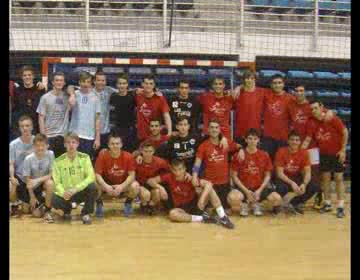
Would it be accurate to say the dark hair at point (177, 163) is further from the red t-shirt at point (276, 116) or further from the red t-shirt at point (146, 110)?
the red t-shirt at point (276, 116)

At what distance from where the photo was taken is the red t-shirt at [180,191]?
412 centimetres

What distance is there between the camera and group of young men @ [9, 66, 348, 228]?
4.08m

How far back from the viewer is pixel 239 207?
4.20 metres

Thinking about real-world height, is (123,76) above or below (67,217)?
above

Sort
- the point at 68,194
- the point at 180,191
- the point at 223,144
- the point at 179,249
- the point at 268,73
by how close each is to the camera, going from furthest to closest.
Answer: the point at 268,73
the point at 223,144
the point at 180,191
the point at 68,194
the point at 179,249

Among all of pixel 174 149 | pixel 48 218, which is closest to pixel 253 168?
pixel 174 149

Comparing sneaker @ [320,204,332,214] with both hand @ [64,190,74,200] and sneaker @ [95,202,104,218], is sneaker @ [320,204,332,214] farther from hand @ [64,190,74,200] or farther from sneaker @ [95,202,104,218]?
hand @ [64,190,74,200]

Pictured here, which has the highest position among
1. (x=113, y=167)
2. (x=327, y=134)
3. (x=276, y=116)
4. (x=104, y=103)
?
(x=104, y=103)

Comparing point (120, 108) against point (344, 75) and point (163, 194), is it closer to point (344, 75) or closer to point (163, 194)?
point (163, 194)

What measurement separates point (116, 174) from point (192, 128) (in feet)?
2.53

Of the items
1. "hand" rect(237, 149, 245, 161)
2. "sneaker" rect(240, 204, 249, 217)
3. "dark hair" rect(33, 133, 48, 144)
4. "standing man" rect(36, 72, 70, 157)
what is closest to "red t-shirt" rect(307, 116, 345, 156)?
"hand" rect(237, 149, 245, 161)

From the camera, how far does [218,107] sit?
4.32m

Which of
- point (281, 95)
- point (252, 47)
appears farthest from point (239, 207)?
point (252, 47)

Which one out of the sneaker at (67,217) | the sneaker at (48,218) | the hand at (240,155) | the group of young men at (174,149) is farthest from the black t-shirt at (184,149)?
the sneaker at (48,218)
